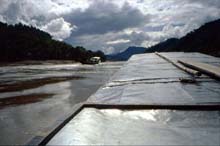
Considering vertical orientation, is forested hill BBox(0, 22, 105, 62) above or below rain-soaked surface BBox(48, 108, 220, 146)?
above

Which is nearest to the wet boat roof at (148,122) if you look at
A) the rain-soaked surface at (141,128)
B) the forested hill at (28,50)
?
the rain-soaked surface at (141,128)

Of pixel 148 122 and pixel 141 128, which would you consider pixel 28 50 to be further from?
pixel 141 128

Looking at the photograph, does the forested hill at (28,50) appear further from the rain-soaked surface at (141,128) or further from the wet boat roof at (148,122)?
the rain-soaked surface at (141,128)

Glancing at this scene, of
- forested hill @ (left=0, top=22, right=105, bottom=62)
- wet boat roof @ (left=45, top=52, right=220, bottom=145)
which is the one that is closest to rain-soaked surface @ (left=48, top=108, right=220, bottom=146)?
wet boat roof @ (left=45, top=52, right=220, bottom=145)

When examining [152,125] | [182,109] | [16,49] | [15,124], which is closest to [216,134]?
[152,125]

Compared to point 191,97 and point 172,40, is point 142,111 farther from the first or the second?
point 172,40

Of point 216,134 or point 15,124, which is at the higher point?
point 216,134

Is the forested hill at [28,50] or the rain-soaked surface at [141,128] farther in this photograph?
the forested hill at [28,50]

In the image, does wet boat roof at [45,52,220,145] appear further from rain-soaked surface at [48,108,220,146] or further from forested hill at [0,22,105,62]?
forested hill at [0,22,105,62]

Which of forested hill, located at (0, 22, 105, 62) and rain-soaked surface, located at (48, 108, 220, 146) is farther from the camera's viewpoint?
forested hill, located at (0, 22, 105, 62)

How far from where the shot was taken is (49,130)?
2.50 m

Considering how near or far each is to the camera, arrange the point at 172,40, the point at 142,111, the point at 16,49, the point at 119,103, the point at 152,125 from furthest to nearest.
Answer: the point at 172,40, the point at 16,49, the point at 119,103, the point at 142,111, the point at 152,125

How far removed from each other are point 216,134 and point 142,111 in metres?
0.96

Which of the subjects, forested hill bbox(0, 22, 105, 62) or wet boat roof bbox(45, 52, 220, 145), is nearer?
wet boat roof bbox(45, 52, 220, 145)
